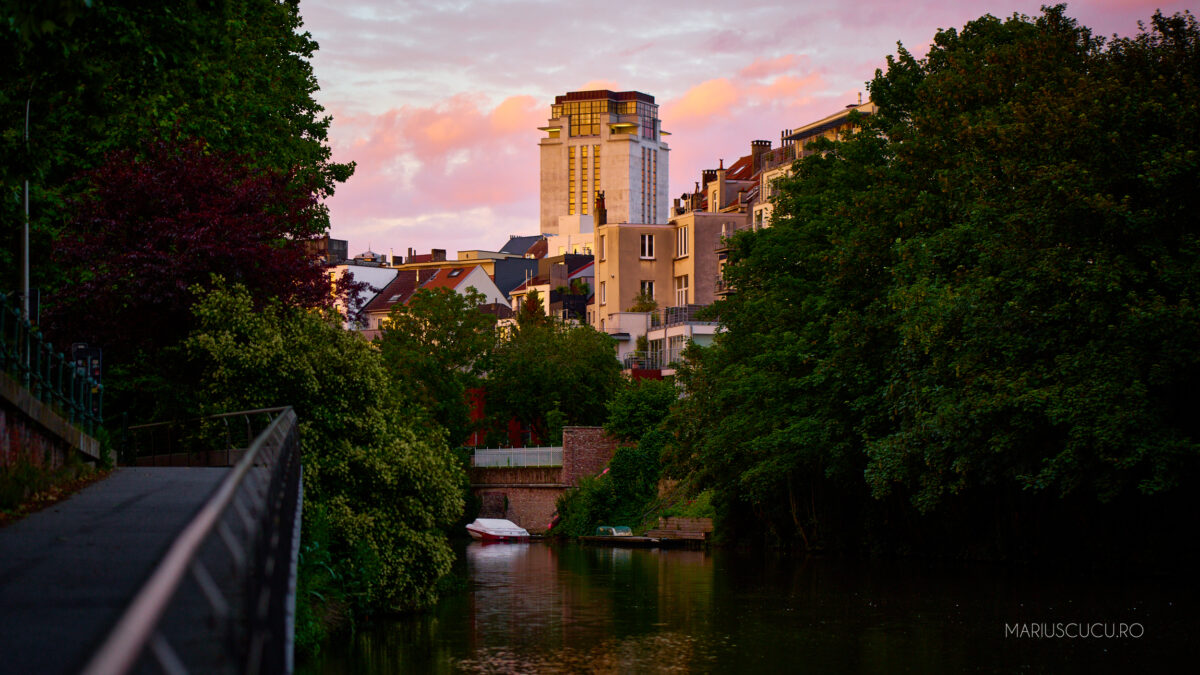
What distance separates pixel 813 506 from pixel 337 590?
1067 inches

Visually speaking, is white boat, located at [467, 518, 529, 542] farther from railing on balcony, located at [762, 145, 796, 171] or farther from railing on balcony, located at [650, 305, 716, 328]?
railing on balcony, located at [762, 145, 796, 171]

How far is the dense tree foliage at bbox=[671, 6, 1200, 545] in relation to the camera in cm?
3112

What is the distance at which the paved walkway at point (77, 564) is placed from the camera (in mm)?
8117

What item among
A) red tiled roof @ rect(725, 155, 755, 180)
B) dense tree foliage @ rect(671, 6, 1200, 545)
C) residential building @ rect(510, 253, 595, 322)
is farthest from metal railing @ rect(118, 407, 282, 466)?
red tiled roof @ rect(725, 155, 755, 180)

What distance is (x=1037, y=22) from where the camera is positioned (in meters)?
41.1

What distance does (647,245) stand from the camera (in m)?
109

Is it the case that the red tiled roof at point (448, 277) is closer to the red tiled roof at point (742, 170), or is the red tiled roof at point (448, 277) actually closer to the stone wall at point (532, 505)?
the red tiled roof at point (742, 170)

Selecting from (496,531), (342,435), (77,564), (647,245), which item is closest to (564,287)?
(647,245)

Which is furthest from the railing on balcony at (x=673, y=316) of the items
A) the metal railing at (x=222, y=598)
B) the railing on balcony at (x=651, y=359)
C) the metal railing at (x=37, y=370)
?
the metal railing at (x=222, y=598)

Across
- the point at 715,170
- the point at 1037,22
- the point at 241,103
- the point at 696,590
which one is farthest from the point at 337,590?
the point at 715,170

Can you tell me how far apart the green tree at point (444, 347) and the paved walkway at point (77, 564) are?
58685 millimetres

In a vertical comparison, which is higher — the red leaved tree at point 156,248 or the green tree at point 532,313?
the green tree at point 532,313

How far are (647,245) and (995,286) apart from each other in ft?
247

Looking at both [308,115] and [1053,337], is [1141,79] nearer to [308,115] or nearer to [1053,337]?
[1053,337]
